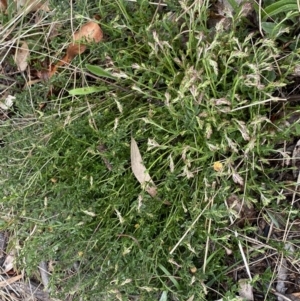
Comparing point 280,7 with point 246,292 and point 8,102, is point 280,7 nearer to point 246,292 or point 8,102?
point 246,292

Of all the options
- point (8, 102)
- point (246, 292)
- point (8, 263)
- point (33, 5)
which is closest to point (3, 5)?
point (33, 5)

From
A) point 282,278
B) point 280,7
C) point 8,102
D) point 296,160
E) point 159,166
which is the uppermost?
point 280,7

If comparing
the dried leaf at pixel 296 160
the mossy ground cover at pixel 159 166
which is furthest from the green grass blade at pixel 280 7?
the dried leaf at pixel 296 160

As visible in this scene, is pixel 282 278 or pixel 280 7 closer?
pixel 280 7

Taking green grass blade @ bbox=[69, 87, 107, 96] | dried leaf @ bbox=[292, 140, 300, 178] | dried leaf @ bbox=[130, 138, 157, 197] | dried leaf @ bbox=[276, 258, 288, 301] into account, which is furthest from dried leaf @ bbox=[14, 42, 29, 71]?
dried leaf @ bbox=[276, 258, 288, 301]

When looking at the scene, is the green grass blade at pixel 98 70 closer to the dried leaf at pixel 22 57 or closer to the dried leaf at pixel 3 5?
the dried leaf at pixel 22 57

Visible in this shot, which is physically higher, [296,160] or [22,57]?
[22,57]
